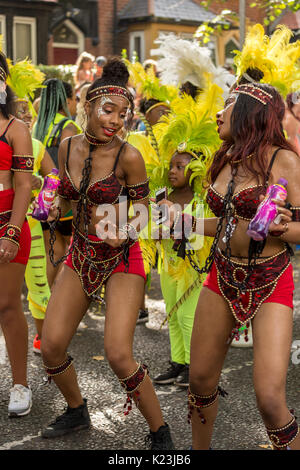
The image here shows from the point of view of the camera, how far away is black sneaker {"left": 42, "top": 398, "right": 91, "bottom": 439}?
4117 millimetres

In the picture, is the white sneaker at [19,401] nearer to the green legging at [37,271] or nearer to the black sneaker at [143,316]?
the green legging at [37,271]

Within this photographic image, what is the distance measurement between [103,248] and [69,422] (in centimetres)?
112

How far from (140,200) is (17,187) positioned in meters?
0.84

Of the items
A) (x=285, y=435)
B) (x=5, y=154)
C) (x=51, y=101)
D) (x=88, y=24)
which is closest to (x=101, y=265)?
(x=5, y=154)

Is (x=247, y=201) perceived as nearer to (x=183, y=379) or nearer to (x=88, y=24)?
(x=183, y=379)

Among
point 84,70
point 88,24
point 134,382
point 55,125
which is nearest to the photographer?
point 134,382

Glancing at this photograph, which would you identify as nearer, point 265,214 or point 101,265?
point 265,214

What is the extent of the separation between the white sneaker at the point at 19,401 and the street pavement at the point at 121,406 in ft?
0.17

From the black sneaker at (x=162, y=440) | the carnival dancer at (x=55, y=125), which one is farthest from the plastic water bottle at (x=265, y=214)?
the carnival dancer at (x=55, y=125)

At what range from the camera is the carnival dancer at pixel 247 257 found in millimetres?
3166

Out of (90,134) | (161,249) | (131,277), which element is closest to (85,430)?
(131,277)

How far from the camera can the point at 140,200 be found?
3.95 metres

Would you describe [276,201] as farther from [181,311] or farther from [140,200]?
[181,311]

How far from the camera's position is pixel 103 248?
390cm
